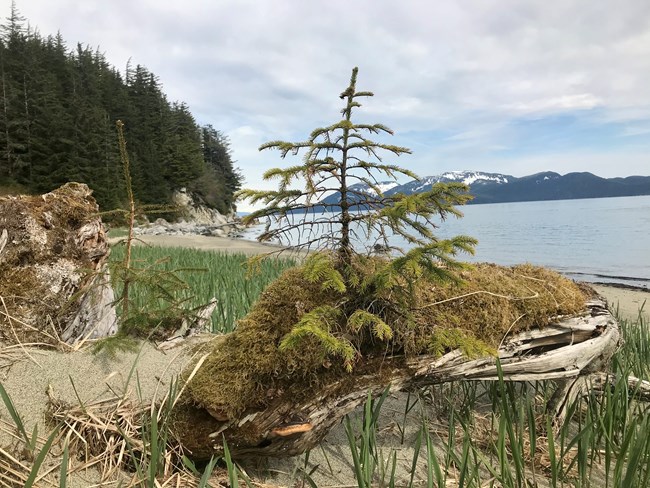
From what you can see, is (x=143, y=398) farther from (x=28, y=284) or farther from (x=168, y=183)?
(x=168, y=183)

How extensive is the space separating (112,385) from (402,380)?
1539mm

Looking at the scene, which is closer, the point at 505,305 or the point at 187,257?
the point at 505,305

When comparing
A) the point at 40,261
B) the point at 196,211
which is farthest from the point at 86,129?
the point at 40,261

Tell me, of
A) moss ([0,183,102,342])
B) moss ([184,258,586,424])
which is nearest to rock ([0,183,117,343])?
moss ([0,183,102,342])

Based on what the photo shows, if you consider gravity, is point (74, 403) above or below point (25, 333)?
below

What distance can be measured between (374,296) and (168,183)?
57.3m

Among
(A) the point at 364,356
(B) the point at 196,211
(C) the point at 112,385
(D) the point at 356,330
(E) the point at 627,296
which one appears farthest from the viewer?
(B) the point at 196,211

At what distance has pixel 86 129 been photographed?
140 ft

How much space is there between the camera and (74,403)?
2.04 metres

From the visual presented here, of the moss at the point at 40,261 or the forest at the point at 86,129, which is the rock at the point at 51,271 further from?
the forest at the point at 86,129

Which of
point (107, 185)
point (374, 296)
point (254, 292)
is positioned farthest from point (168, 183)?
point (374, 296)

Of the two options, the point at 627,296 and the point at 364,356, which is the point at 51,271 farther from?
the point at 627,296

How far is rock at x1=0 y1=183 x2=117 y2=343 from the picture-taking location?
2639 millimetres

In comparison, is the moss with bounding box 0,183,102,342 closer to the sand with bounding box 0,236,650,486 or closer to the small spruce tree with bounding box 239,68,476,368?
the sand with bounding box 0,236,650,486
